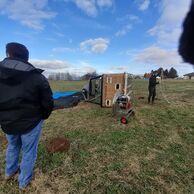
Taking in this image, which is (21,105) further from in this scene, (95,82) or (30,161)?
(95,82)

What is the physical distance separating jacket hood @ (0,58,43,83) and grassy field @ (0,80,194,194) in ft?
5.56

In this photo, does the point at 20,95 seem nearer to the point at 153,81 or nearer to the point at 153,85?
the point at 153,85

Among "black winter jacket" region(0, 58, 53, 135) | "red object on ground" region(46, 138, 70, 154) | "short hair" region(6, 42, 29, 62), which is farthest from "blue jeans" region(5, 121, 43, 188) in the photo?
"red object on ground" region(46, 138, 70, 154)

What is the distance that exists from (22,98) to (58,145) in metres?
2.21

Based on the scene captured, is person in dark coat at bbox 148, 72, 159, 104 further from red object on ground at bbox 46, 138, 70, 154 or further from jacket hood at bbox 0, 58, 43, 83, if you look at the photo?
jacket hood at bbox 0, 58, 43, 83

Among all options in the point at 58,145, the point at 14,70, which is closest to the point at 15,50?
the point at 14,70

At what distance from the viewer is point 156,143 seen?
4949mm

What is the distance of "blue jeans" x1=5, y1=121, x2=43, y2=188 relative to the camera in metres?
2.83

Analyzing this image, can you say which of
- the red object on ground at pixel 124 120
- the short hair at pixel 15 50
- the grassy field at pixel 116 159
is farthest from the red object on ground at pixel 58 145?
the short hair at pixel 15 50

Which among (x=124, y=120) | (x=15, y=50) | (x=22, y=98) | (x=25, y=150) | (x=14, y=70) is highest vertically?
(x=15, y=50)

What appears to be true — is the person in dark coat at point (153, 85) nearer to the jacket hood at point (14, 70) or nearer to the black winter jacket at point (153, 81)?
the black winter jacket at point (153, 81)

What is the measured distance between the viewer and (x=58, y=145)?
457 centimetres

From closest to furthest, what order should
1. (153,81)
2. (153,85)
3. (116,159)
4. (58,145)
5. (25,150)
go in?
(25,150) < (116,159) < (58,145) < (153,85) < (153,81)

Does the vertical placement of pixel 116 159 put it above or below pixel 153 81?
below
